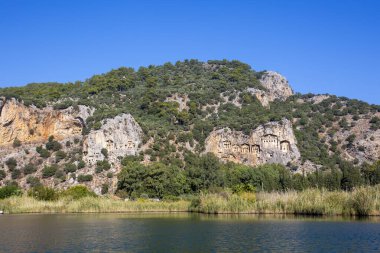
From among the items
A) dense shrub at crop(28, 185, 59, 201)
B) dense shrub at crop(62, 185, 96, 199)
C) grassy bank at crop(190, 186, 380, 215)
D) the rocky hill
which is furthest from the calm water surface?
the rocky hill

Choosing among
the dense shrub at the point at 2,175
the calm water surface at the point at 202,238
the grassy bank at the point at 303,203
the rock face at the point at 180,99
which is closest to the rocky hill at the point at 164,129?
the dense shrub at the point at 2,175

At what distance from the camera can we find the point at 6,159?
3167 inches

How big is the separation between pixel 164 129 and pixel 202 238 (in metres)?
65.8

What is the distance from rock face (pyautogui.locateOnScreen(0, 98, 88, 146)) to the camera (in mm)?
85250

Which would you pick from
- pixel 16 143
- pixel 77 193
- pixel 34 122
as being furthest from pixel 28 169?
pixel 77 193

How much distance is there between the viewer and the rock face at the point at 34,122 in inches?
3356

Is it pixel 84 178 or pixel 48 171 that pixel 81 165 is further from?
pixel 48 171

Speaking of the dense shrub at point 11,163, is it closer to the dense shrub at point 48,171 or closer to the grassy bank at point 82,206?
the dense shrub at point 48,171

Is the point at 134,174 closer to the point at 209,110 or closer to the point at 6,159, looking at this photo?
the point at 6,159

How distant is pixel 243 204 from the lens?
47.6m

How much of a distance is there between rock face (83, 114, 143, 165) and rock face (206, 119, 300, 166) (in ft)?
48.3

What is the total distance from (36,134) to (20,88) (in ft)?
88.0

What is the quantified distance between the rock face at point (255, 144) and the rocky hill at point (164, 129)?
0.64 ft

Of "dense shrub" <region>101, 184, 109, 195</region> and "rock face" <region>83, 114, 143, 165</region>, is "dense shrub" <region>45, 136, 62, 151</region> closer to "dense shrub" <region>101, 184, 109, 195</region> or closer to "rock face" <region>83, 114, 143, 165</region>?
"rock face" <region>83, 114, 143, 165</region>
